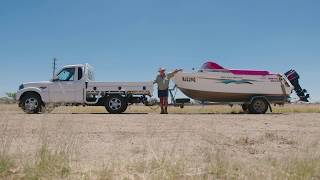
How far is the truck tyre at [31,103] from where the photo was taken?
23.0 metres

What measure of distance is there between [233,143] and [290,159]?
95.1 inches

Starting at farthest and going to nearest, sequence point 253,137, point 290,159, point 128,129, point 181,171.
A: point 128,129 < point 253,137 < point 290,159 < point 181,171

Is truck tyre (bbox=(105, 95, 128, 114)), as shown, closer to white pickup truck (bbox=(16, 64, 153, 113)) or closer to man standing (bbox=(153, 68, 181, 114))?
white pickup truck (bbox=(16, 64, 153, 113))

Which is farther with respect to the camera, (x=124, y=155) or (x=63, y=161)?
(x=124, y=155)

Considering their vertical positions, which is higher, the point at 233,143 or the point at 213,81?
the point at 213,81

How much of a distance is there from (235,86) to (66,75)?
8159 millimetres

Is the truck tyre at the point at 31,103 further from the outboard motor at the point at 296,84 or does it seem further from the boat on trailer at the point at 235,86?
the outboard motor at the point at 296,84

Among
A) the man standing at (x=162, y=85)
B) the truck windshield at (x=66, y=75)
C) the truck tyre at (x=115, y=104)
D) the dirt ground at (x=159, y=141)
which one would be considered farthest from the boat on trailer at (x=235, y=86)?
the dirt ground at (x=159, y=141)

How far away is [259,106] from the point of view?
25.7 metres

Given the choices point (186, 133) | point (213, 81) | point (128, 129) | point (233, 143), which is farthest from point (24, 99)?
point (233, 143)

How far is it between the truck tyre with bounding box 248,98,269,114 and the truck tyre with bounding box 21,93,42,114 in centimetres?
1008

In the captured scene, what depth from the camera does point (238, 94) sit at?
25.9 meters

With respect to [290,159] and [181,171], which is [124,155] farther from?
[290,159]

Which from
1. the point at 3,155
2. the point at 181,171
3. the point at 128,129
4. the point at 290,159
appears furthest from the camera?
the point at 128,129
